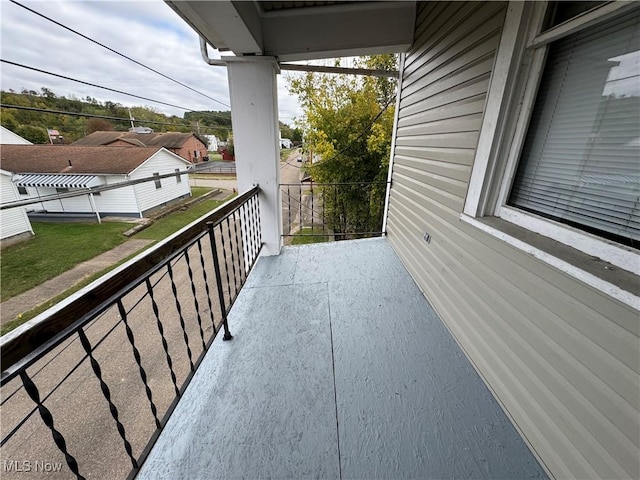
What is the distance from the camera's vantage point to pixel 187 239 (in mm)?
1145

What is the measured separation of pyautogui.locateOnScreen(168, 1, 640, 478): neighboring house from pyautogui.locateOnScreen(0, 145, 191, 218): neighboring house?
344 centimetres

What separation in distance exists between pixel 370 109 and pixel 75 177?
970 centimetres

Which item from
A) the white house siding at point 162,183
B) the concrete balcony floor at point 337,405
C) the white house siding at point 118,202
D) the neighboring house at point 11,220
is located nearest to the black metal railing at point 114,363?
the concrete balcony floor at point 337,405

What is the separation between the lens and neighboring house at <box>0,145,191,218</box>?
6.55m

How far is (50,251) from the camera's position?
8.57 m

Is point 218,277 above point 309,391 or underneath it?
above

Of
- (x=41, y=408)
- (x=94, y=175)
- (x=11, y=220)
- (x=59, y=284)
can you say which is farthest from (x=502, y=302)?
(x=11, y=220)

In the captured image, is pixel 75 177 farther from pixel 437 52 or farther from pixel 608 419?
pixel 608 419

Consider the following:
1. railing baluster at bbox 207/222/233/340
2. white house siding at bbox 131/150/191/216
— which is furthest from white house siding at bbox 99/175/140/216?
railing baluster at bbox 207/222/233/340

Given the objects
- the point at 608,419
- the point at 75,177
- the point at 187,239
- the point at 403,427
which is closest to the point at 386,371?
the point at 403,427

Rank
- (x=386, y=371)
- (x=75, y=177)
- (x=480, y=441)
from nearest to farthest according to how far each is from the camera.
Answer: (x=480, y=441)
(x=386, y=371)
(x=75, y=177)

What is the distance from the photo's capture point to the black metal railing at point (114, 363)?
1.90 feet

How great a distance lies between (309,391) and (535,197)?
59.5 inches

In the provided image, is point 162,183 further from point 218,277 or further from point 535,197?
point 535,197
